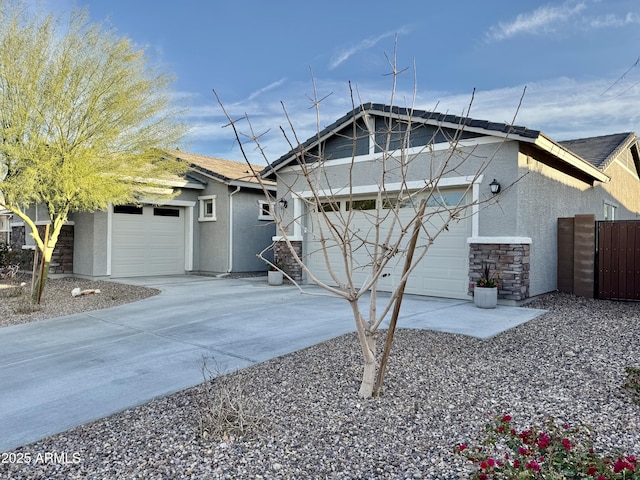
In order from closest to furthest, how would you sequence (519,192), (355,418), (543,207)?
(355,418)
(519,192)
(543,207)

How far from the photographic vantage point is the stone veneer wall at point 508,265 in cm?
843

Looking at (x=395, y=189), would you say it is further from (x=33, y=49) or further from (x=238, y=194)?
(x=33, y=49)

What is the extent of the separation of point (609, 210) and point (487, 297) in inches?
375

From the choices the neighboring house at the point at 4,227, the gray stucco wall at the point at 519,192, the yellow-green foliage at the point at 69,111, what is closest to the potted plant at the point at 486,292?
the gray stucco wall at the point at 519,192

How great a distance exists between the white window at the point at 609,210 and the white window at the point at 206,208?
42.0 ft

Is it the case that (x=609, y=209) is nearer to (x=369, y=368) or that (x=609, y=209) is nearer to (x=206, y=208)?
(x=206, y=208)

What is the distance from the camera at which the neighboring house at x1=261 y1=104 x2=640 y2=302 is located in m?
8.45

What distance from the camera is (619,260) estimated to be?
9.22m

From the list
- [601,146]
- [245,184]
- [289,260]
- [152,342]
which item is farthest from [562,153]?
[245,184]

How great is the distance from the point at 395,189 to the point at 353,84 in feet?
20.7

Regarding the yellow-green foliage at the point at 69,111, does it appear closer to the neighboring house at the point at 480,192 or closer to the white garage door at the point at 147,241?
the neighboring house at the point at 480,192

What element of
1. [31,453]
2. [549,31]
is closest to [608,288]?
[549,31]

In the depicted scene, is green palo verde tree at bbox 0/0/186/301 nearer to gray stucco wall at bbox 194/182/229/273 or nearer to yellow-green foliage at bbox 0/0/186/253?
yellow-green foliage at bbox 0/0/186/253

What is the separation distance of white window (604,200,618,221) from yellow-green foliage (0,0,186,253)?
13.8 m
